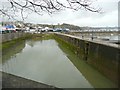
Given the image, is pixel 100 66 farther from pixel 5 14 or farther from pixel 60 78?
pixel 5 14

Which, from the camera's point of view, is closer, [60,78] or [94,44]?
[60,78]

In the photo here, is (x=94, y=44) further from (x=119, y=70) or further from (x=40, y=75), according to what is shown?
(x=119, y=70)

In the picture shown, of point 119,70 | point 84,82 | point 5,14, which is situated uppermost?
point 5,14

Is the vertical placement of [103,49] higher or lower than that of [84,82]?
higher

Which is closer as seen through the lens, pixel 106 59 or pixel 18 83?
pixel 18 83

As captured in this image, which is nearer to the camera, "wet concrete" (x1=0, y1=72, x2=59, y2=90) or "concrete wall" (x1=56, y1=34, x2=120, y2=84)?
"wet concrete" (x1=0, y1=72, x2=59, y2=90)

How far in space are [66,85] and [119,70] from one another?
89.5 inches

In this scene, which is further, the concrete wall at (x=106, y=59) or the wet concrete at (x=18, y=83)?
the concrete wall at (x=106, y=59)

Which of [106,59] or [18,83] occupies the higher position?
[106,59]

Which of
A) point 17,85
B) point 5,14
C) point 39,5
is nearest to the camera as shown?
point 39,5

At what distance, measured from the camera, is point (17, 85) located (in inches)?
328

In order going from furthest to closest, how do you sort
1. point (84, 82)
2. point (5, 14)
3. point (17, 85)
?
point (84, 82), point (17, 85), point (5, 14)

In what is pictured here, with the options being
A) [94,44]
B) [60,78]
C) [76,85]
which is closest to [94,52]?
[94,44]

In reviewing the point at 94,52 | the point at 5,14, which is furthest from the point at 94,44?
the point at 5,14
